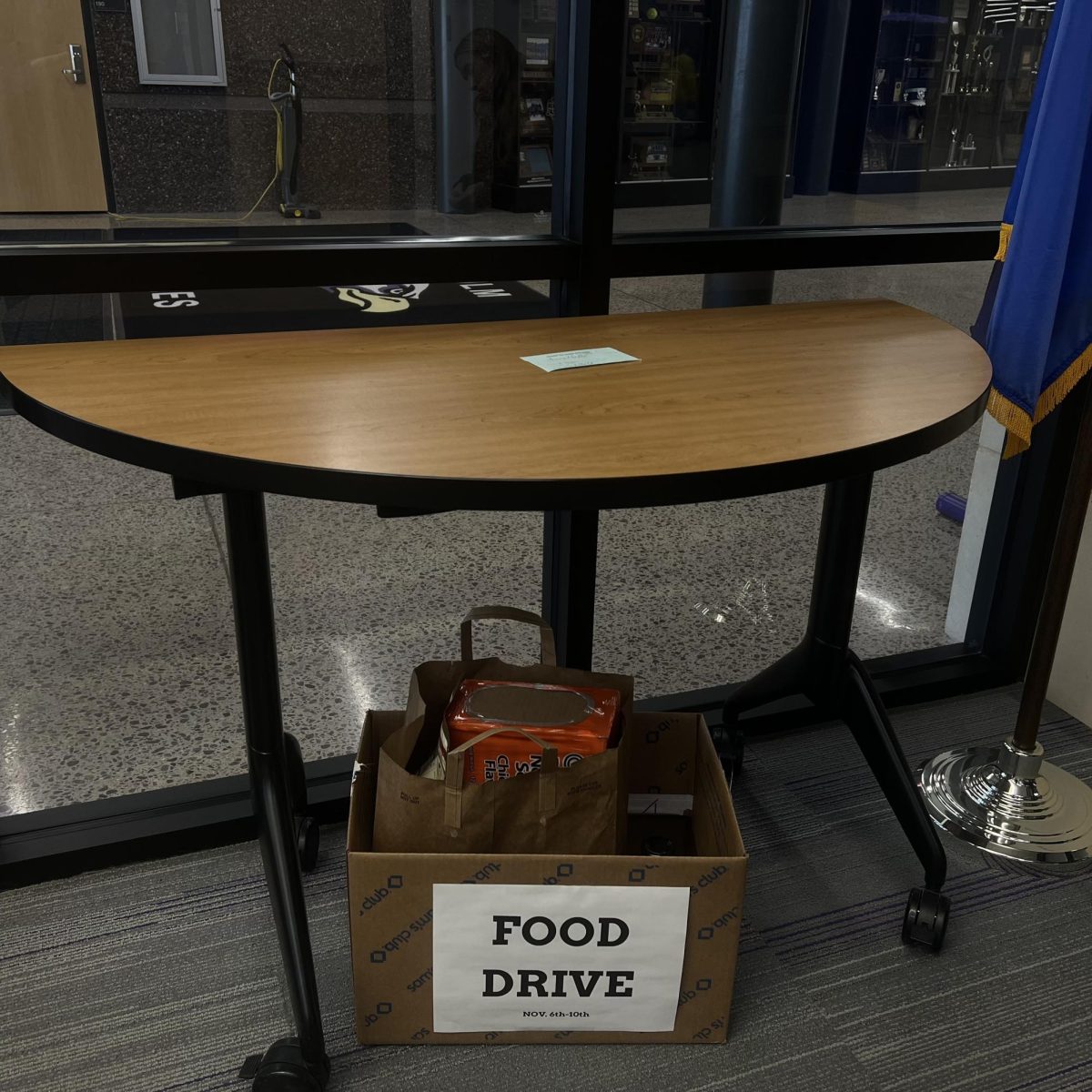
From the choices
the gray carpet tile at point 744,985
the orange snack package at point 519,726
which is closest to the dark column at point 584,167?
the orange snack package at point 519,726

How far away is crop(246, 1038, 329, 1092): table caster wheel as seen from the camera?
1.38 meters

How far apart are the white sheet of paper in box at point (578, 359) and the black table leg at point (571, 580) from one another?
1.60 ft

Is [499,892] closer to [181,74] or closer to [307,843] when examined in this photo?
[307,843]

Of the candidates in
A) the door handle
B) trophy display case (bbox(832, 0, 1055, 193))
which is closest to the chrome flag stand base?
trophy display case (bbox(832, 0, 1055, 193))

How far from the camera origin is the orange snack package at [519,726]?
1.41 metres

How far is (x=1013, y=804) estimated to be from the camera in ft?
6.46

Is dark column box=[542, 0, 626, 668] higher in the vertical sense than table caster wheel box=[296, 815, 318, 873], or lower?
higher

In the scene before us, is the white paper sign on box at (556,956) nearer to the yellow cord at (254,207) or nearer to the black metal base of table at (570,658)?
the black metal base of table at (570,658)

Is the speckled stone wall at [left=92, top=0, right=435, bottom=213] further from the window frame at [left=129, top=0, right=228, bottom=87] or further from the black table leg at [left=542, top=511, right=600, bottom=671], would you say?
the black table leg at [left=542, top=511, right=600, bottom=671]

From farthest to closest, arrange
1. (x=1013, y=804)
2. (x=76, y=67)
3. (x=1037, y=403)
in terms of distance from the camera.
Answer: (x=1013, y=804)
(x=1037, y=403)
(x=76, y=67)

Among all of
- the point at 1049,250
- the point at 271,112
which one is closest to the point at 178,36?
the point at 271,112

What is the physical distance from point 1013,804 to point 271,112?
66.7 inches

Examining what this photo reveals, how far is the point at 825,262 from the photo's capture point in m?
1.93

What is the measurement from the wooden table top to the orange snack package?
0.44 m
